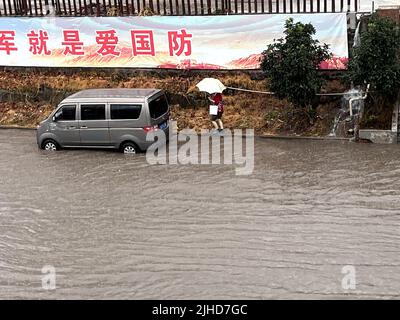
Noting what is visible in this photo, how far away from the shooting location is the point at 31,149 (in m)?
16.3

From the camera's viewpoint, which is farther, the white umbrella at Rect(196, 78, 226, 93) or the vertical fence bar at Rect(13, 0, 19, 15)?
the vertical fence bar at Rect(13, 0, 19, 15)

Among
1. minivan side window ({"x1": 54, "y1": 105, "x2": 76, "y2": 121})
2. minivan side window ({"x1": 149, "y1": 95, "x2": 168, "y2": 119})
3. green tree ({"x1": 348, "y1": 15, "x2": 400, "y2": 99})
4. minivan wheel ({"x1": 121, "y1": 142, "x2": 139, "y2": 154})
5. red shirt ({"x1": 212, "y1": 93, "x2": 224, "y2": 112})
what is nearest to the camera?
green tree ({"x1": 348, "y1": 15, "x2": 400, "y2": 99})

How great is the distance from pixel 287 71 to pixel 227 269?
718 cm

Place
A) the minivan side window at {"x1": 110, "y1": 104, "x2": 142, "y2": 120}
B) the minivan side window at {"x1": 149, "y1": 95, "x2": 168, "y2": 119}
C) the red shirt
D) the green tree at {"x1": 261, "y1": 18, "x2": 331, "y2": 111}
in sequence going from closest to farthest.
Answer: the green tree at {"x1": 261, "y1": 18, "x2": 331, "y2": 111}, the minivan side window at {"x1": 110, "y1": 104, "x2": 142, "y2": 120}, the minivan side window at {"x1": 149, "y1": 95, "x2": 168, "y2": 119}, the red shirt

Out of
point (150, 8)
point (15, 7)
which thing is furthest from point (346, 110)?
point (15, 7)

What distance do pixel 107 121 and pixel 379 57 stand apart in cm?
725

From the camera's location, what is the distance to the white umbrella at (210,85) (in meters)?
15.9

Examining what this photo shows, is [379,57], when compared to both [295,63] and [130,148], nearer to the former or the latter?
[295,63]

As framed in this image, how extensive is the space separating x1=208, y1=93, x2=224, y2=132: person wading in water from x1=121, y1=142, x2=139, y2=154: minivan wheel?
2448 mm

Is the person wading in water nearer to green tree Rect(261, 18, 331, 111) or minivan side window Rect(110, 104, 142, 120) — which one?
green tree Rect(261, 18, 331, 111)

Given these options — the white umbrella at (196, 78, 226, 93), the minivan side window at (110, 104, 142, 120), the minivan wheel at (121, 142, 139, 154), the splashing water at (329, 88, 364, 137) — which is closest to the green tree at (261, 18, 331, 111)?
the splashing water at (329, 88, 364, 137)

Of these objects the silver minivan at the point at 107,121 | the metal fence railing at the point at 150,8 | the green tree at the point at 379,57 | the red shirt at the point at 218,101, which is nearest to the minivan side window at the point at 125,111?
the silver minivan at the point at 107,121

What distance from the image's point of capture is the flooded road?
9.16 m

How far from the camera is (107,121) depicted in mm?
15250
